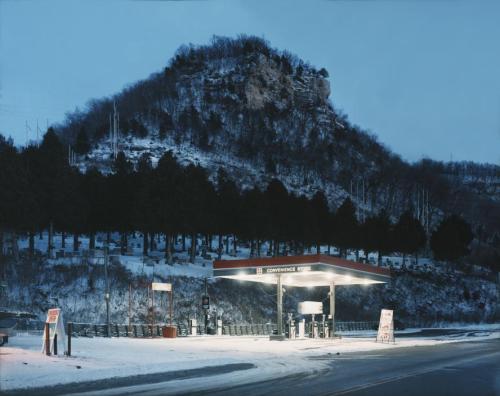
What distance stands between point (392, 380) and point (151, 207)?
55.1 metres

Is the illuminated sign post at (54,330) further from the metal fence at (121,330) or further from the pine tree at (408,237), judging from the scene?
the pine tree at (408,237)

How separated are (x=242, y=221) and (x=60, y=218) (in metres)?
23.2

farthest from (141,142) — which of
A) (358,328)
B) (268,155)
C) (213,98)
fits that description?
(358,328)

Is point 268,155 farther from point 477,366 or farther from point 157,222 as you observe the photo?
point 477,366

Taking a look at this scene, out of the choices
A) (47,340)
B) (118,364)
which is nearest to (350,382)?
(118,364)

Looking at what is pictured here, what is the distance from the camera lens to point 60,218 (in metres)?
67.1

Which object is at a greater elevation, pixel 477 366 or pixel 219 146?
pixel 219 146

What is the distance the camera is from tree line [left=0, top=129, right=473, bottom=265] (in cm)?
6128

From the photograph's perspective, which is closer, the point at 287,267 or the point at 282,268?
the point at 287,267

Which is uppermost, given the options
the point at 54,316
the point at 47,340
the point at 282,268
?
the point at 282,268

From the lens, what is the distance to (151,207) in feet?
229

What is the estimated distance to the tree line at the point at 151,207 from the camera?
201ft

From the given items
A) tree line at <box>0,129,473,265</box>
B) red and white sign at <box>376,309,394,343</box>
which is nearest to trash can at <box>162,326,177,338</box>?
red and white sign at <box>376,309,394,343</box>

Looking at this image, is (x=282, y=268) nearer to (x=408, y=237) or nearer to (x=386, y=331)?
(x=386, y=331)
